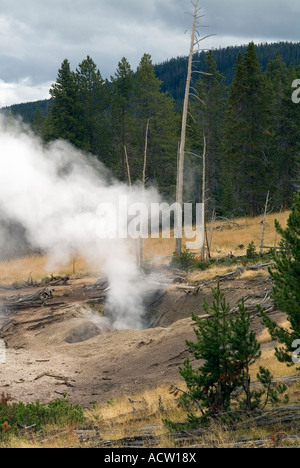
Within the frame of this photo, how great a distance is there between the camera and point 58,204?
28.3m

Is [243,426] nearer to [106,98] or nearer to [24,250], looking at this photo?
[24,250]

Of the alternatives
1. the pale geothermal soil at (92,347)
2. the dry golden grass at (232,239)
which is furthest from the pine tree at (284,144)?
the pale geothermal soil at (92,347)

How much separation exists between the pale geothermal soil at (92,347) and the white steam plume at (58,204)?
16.1ft

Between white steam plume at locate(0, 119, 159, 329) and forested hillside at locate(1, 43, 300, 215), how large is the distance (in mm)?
9702

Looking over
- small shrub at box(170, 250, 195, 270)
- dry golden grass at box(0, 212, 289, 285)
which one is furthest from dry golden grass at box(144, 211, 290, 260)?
small shrub at box(170, 250, 195, 270)

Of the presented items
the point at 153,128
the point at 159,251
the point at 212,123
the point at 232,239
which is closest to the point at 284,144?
the point at 212,123

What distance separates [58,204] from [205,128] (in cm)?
1956

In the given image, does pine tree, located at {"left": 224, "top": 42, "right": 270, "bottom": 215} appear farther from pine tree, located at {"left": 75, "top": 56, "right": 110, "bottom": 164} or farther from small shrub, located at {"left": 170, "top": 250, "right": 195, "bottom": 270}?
small shrub, located at {"left": 170, "top": 250, "right": 195, "bottom": 270}

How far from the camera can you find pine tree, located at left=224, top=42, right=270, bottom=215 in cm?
3634

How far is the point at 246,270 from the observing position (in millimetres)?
19812

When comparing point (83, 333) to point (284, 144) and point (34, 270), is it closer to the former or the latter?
point (34, 270)

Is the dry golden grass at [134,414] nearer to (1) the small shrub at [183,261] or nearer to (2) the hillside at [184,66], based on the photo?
(1) the small shrub at [183,261]
